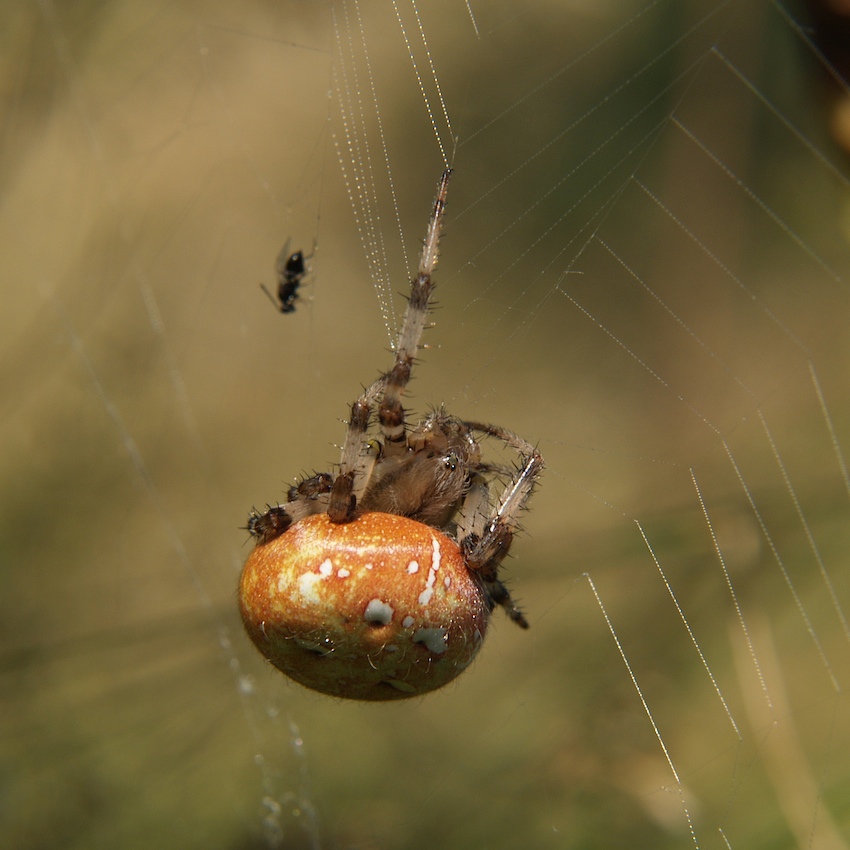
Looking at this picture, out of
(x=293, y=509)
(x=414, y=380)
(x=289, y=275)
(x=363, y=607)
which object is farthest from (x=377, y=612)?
(x=414, y=380)

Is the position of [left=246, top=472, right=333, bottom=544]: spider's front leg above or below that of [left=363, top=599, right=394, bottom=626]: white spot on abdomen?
above

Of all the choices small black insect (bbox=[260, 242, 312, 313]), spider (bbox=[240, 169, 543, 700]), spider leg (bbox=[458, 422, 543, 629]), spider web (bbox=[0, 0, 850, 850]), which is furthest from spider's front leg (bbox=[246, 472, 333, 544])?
spider web (bbox=[0, 0, 850, 850])

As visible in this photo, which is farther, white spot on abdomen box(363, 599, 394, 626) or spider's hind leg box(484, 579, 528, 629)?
spider's hind leg box(484, 579, 528, 629)

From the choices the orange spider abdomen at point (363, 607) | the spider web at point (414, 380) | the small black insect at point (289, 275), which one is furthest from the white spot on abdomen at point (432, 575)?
the spider web at point (414, 380)

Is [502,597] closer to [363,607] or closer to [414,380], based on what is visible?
[363,607]

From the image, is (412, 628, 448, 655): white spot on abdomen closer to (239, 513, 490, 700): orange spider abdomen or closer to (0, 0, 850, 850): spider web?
(239, 513, 490, 700): orange spider abdomen

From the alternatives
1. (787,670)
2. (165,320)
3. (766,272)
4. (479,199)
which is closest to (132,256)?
(165,320)

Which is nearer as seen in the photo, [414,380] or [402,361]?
[402,361]
